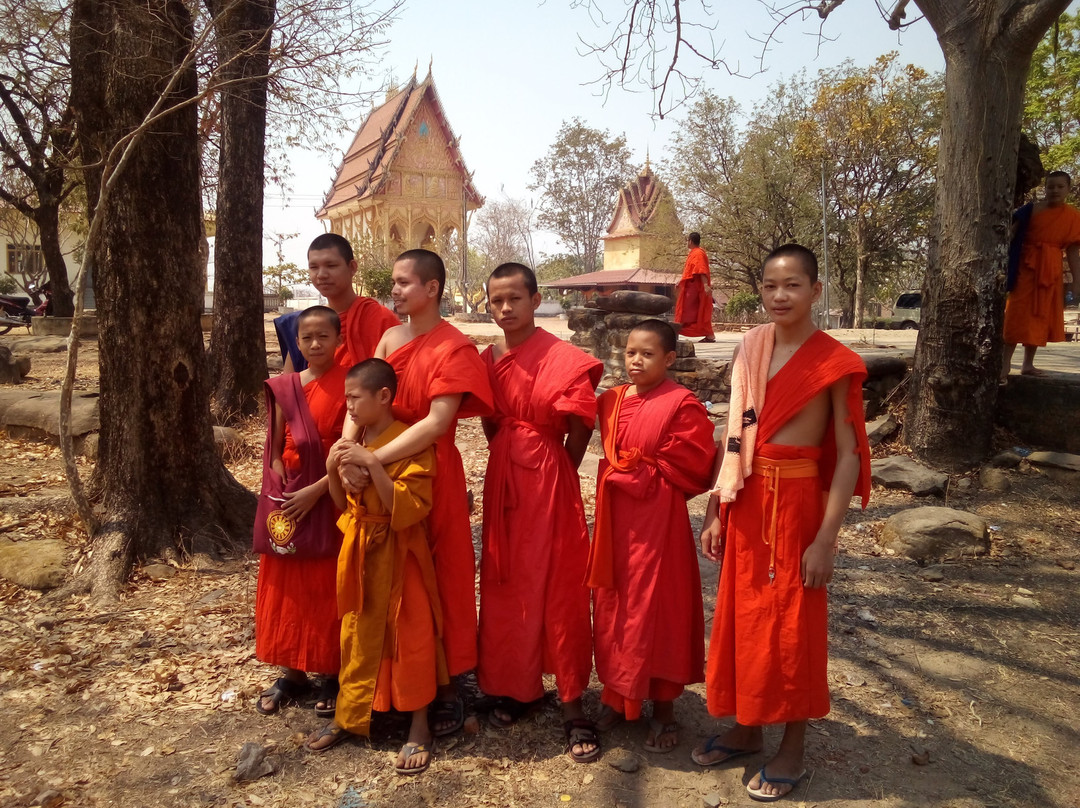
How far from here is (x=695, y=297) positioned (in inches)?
415

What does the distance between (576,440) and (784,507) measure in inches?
30.6

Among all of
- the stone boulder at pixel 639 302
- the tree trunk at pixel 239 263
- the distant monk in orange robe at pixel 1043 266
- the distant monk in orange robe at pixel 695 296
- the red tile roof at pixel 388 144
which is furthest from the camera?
the red tile roof at pixel 388 144

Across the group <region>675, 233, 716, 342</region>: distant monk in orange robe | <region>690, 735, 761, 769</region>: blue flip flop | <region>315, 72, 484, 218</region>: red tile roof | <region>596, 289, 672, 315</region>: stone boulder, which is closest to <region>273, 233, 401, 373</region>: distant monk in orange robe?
<region>690, 735, 761, 769</region>: blue flip flop

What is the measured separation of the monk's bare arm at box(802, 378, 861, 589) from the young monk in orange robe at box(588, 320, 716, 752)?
1.44 feet

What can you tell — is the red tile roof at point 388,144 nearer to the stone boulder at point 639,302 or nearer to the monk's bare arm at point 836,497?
the stone boulder at point 639,302

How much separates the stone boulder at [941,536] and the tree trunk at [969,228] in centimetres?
117

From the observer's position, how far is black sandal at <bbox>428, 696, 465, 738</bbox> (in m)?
2.62

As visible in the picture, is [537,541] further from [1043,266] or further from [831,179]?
[831,179]

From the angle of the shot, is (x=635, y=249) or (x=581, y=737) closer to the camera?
(x=581, y=737)

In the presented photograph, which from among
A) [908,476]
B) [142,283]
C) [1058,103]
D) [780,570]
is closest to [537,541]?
[780,570]

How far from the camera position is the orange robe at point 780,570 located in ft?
7.46

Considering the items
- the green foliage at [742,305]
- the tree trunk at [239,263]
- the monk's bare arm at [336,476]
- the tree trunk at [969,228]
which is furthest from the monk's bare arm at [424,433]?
the green foliage at [742,305]

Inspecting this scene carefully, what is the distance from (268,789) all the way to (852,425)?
2215 mm

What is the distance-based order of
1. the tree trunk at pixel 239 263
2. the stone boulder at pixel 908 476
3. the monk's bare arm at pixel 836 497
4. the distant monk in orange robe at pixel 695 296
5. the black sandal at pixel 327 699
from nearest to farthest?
the monk's bare arm at pixel 836 497, the black sandal at pixel 327 699, the stone boulder at pixel 908 476, the tree trunk at pixel 239 263, the distant monk in orange robe at pixel 695 296
